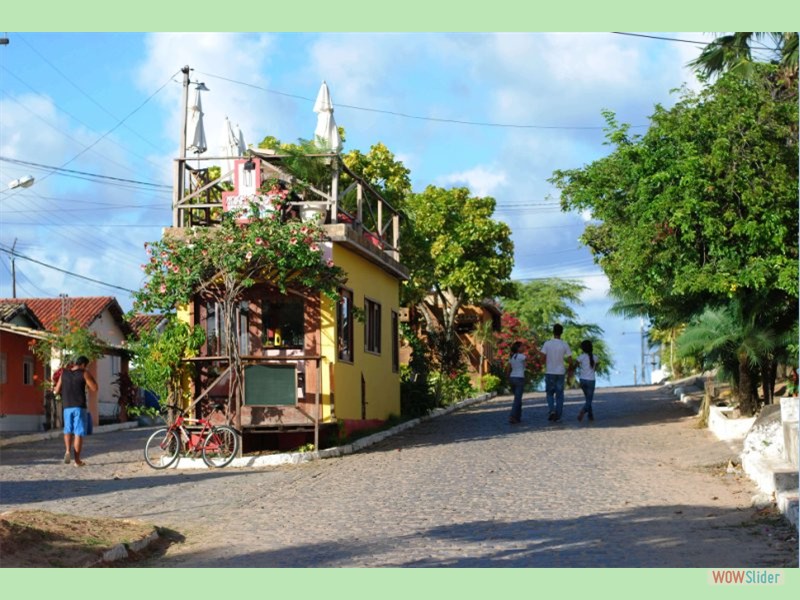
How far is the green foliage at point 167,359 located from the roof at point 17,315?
15310 millimetres

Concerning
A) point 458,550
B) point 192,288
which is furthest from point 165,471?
point 458,550

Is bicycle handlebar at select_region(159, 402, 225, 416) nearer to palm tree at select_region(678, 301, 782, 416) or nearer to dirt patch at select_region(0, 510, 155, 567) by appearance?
dirt patch at select_region(0, 510, 155, 567)

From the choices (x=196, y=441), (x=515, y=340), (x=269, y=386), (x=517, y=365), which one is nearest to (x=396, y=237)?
(x=517, y=365)

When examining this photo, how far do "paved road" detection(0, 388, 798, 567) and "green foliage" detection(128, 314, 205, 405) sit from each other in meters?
1.32

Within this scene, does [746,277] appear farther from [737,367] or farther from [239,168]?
[239,168]

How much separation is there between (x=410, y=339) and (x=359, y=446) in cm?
1031

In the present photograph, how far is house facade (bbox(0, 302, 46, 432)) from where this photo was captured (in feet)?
112

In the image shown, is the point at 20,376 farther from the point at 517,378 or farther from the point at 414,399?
the point at 517,378

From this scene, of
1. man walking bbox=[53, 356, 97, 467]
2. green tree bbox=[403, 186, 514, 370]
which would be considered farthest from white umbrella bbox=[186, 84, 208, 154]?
green tree bbox=[403, 186, 514, 370]

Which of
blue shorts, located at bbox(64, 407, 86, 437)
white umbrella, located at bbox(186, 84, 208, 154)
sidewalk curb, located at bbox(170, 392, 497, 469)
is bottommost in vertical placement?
sidewalk curb, located at bbox(170, 392, 497, 469)

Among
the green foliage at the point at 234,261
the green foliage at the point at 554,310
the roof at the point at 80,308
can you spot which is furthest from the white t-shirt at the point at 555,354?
the green foliage at the point at 554,310

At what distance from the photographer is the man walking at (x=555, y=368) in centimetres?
2273

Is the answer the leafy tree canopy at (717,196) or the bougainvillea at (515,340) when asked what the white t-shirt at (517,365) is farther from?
the bougainvillea at (515,340)

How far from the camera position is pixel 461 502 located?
13.2 meters
